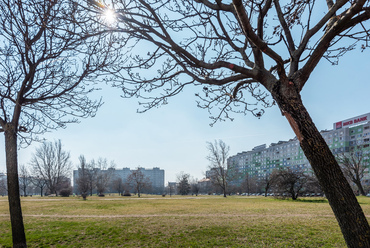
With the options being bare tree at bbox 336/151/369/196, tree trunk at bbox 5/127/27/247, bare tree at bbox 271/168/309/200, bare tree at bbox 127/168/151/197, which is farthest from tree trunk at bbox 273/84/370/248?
bare tree at bbox 127/168/151/197

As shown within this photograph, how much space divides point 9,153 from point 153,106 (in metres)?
4.96

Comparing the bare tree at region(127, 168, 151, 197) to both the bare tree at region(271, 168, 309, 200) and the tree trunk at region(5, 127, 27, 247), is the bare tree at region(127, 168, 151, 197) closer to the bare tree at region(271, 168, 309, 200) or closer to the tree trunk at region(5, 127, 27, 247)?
the bare tree at region(271, 168, 309, 200)

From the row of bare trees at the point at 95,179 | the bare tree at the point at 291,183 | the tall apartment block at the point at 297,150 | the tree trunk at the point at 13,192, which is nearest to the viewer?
the tree trunk at the point at 13,192

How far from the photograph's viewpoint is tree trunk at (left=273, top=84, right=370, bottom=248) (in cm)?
300

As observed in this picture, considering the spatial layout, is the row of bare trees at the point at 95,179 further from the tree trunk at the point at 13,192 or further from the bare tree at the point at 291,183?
the tree trunk at the point at 13,192

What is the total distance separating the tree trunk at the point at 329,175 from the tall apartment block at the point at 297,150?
4589 centimetres

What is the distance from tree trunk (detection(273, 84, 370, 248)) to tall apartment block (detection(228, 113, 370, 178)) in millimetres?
45890

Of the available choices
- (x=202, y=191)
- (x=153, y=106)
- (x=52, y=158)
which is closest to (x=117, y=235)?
(x=153, y=106)

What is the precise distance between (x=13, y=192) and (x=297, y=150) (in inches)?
3869

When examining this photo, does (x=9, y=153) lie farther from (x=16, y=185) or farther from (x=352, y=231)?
(x=352, y=231)

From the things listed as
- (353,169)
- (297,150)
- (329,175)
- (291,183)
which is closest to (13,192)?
(329,175)

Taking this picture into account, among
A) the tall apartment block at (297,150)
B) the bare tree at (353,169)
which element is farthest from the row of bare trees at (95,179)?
the bare tree at (353,169)

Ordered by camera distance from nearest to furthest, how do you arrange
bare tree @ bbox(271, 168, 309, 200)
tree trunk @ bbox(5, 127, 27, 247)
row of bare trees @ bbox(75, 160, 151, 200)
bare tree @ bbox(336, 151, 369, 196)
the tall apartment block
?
tree trunk @ bbox(5, 127, 27, 247) < bare tree @ bbox(271, 168, 309, 200) < bare tree @ bbox(336, 151, 369, 196) < row of bare trees @ bbox(75, 160, 151, 200) < the tall apartment block

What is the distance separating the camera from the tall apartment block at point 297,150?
70.8 m
